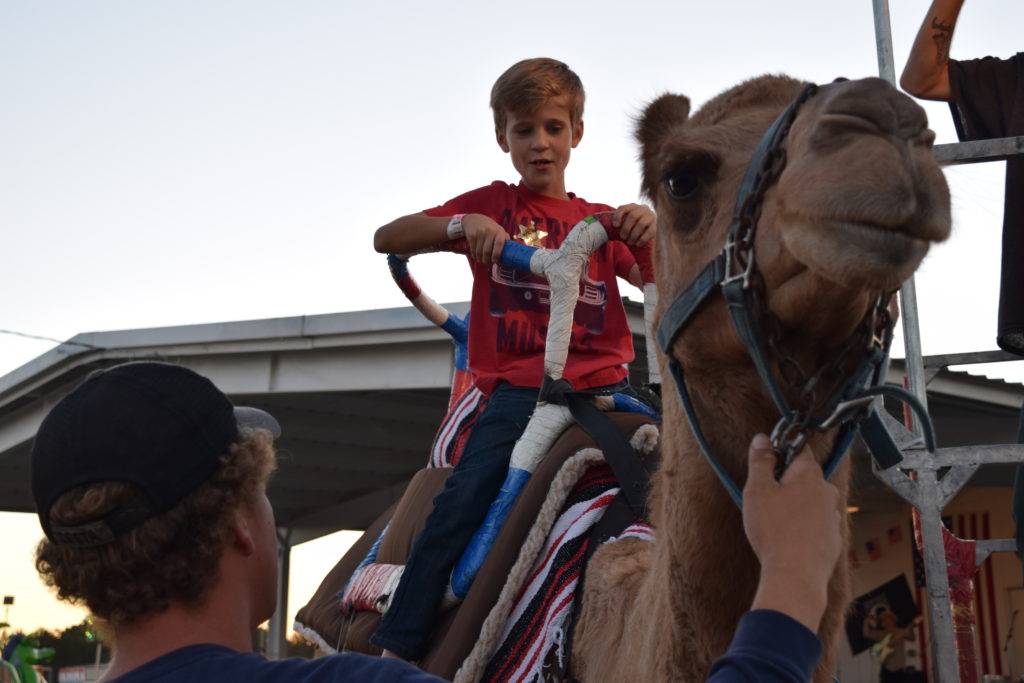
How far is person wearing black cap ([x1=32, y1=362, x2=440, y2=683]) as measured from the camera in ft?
4.52

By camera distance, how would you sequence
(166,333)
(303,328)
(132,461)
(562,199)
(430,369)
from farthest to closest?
(166,333) → (303,328) → (430,369) → (562,199) → (132,461)

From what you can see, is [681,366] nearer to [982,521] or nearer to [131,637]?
[131,637]

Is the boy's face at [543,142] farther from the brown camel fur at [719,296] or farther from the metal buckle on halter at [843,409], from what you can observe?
the metal buckle on halter at [843,409]

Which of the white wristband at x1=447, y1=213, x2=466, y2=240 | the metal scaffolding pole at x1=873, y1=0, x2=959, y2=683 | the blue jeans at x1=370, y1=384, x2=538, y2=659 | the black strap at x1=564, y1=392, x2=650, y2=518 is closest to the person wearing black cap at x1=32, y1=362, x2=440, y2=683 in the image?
the black strap at x1=564, y1=392, x2=650, y2=518

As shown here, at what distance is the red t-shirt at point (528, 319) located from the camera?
11.7ft

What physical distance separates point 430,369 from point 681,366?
899 centimetres

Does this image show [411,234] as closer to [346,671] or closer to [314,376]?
[346,671]

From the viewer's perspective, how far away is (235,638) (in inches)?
57.6

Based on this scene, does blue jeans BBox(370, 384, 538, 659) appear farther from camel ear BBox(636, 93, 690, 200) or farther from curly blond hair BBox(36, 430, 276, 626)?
curly blond hair BBox(36, 430, 276, 626)

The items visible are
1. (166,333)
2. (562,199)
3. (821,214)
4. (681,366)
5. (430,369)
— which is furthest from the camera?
(166,333)

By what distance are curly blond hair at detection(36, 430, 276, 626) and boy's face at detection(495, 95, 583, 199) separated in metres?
2.52

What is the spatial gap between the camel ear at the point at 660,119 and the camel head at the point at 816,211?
536 millimetres

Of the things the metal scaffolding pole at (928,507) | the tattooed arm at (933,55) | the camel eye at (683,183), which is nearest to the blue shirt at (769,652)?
the camel eye at (683,183)

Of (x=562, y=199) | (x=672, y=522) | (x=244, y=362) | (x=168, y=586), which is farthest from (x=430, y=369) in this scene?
(x=168, y=586)
